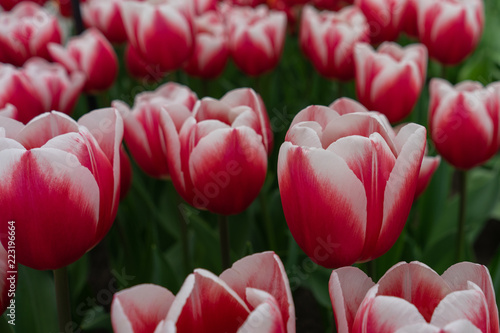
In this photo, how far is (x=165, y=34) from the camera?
1.01 meters

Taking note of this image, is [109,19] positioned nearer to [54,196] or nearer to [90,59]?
[90,59]

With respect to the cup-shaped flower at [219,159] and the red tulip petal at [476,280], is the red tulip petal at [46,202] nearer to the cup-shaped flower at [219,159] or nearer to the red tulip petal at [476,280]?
the cup-shaped flower at [219,159]

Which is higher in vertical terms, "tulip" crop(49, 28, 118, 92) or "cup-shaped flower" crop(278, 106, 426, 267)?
"cup-shaped flower" crop(278, 106, 426, 267)

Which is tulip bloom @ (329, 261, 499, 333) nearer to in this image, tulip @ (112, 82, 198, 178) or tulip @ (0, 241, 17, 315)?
tulip @ (0, 241, 17, 315)

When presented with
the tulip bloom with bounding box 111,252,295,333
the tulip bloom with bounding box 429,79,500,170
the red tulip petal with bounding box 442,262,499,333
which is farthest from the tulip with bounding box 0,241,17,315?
the tulip bloom with bounding box 429,79,500,170

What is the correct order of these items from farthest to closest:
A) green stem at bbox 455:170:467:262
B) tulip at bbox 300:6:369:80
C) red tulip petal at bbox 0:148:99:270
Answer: tulip at bbox 300:6:369:80 → green stem at bbox 455:170:467:262 → red tulip petal at bbox 0:148:99:270

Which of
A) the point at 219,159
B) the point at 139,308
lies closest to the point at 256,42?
the point at 219,159

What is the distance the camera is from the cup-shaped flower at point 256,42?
1.21 m

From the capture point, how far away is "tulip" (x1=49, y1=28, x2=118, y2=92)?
1135 mm

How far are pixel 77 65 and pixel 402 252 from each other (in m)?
0.73

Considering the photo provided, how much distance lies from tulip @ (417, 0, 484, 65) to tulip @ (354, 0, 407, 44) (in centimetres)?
10

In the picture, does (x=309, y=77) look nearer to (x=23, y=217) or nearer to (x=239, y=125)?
(x=239, y=125)

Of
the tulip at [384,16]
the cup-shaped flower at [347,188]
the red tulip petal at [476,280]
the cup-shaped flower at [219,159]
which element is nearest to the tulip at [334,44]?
the tulip at [384,16]

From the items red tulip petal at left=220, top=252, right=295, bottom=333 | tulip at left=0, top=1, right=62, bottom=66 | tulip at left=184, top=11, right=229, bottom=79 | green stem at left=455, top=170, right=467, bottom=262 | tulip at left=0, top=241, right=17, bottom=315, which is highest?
red tulip petal at left=220, top=252, right=295, bottom=333
